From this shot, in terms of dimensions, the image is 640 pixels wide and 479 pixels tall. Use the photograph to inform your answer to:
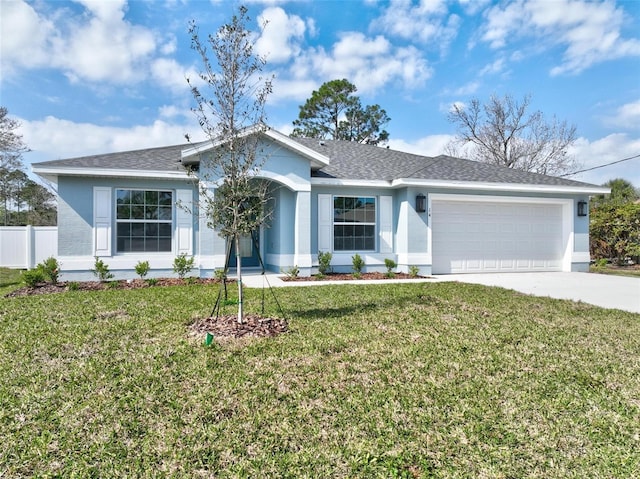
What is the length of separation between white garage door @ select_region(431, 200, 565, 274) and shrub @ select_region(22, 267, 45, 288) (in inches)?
456

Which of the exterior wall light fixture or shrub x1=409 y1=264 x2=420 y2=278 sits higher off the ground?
the exterior wall light fixture

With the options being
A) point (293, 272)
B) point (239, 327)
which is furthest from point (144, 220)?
point (239, 327)

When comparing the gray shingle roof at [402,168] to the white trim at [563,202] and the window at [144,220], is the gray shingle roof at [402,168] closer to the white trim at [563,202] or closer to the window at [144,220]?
the white trim at [563,202]

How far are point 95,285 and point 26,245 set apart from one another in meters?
6.02

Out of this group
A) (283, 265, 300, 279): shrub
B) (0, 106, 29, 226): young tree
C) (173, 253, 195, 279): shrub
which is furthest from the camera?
(0, 106, 29, 226): young tree

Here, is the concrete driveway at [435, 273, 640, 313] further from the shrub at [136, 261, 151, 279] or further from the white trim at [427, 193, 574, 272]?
the shrub at [136, 261, 151, 279]

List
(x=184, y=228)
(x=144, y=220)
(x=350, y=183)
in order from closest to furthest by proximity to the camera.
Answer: (x=144, y=220) → (x=184, y=228) → (x=350, y=183)

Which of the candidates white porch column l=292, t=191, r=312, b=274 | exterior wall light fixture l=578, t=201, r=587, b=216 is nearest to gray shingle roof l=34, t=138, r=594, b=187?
exterior wall light fixture l=578, t=201, r=587, b=216

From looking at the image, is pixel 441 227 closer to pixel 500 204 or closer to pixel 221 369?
pixel 500 204

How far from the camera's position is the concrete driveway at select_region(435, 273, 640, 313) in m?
7.58

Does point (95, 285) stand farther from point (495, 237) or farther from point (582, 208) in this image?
point (582, 208)

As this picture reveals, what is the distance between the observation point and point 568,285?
32.0ft

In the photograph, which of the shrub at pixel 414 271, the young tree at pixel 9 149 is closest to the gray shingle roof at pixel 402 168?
the shrub at pixel 414 271

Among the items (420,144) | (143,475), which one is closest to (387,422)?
(143,475)
